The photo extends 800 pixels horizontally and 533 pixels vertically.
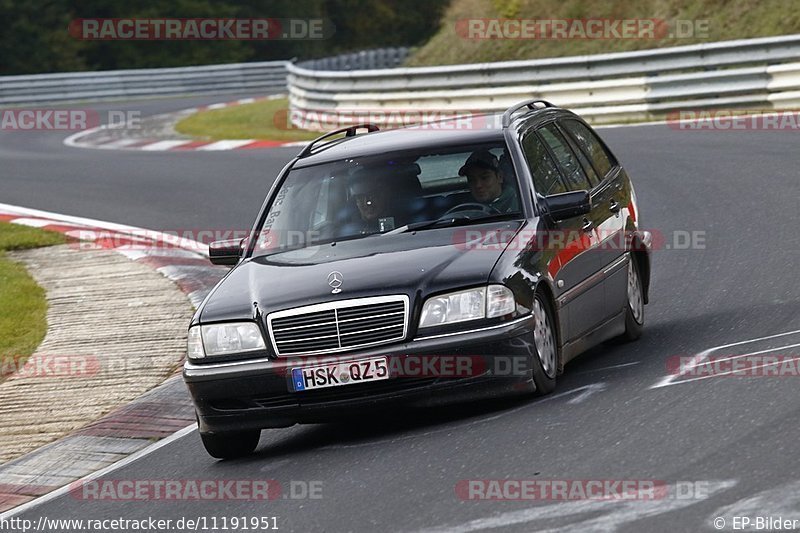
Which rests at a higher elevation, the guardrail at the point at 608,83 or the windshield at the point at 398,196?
the windshield at the point at 398,196

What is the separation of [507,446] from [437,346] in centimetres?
66

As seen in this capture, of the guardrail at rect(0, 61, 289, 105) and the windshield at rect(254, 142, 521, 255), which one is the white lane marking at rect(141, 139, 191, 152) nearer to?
the guardrail at rect(0, 61, 289, 105)

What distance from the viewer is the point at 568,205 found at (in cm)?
816

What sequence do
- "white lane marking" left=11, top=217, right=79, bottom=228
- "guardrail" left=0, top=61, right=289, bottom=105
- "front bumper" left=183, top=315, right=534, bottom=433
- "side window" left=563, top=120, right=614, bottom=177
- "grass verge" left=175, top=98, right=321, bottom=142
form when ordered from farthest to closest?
"guardrail" left=0, top=61, right=289, bottom=105 → "grass verge" left=175, top=98, right=321, bottom=142 → "white lane marking" left=11, top=217, right=79, bottom=228 → "side window" left=563, top=120, right=614, bottom=177 → "front bumper" left=183, top=315, right=534, bottom=433

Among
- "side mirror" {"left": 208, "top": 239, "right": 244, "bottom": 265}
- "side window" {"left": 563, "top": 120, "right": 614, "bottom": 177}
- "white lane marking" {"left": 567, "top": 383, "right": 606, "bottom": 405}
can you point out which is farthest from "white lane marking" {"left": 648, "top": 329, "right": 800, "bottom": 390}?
"side mirror" {"left": 208, "top": 239, "right": 244, "bottom": 265}

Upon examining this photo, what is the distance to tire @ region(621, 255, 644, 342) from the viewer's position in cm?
915

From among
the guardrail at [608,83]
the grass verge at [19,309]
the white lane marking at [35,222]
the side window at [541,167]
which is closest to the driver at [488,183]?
the side window at [541,167]

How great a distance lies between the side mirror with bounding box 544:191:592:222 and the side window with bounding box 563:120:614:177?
1.33 metres

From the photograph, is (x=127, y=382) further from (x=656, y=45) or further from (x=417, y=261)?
(x=656, y=45)

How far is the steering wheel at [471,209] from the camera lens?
8.30m

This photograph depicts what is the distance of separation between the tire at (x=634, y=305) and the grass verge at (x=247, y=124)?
15367 millimetres

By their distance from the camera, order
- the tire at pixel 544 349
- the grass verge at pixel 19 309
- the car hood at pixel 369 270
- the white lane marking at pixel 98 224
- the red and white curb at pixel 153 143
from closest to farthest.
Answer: the car hood at pixel 369 270 → the tire at pixel 544 349 → the grass verge at pixel 19 309 → the white lane marking at pixel 98 224 → the red and white curb at pixel 153 143

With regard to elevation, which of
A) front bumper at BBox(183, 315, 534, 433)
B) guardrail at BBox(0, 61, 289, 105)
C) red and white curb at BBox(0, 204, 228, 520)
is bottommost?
guardrail at BBox(0, 61, 289, 105)

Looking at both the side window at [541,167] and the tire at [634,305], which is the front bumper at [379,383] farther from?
the tire at [634,305]
